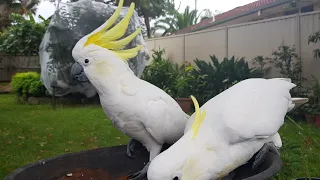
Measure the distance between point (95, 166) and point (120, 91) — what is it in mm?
409

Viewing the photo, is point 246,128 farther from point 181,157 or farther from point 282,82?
point 282,82

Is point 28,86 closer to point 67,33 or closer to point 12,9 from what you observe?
point 67,33

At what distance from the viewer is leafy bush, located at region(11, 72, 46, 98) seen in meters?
7.75

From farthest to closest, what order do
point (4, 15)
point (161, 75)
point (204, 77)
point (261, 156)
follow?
point (4, 15)
point (161, 75)
point (204, 77)
point (261, 156)

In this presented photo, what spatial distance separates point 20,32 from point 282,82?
9399 mm

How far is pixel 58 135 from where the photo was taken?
15.1ft

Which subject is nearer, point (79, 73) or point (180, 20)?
point (79, 73)

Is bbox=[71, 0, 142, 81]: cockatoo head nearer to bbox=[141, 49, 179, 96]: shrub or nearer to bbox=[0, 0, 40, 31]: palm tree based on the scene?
bbox=[141, 49, 179, 96]: shrub

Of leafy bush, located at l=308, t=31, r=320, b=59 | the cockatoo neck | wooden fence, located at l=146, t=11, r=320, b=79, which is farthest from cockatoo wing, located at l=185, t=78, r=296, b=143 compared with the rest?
wooden fence, located at l=146, t=11, r=320, b=79

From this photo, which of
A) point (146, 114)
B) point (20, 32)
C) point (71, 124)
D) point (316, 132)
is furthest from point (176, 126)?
point (20, 32)

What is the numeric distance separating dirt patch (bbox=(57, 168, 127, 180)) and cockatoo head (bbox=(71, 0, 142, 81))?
425 mm

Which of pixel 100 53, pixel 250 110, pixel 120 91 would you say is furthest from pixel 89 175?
Answer: pixel 250 110

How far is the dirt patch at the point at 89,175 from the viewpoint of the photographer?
1.59m

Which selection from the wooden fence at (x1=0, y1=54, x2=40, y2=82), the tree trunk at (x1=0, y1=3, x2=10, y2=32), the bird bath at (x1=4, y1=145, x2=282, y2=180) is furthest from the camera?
the tree trunk at (x1=0, y1=3, x2=10, y2=32)
